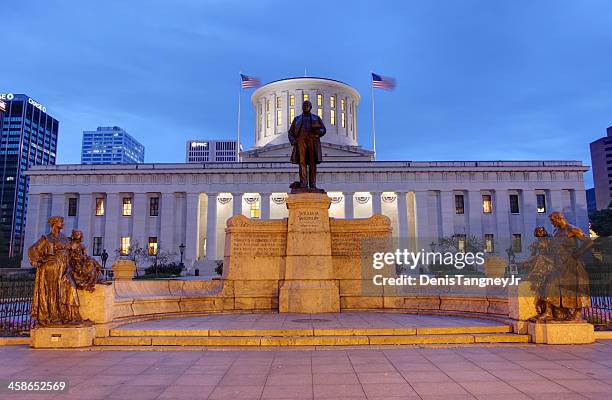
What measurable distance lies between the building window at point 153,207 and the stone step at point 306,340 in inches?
2278

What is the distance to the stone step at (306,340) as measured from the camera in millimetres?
9305

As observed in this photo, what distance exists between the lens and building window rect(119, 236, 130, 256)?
62088mm

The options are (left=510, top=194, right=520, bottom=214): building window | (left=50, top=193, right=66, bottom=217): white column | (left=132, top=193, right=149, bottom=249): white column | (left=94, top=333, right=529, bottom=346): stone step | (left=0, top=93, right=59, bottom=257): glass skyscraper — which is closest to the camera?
(left=94, top=333, right=529, bottom=346): stone step

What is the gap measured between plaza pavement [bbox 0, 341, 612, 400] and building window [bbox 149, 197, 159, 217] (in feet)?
189

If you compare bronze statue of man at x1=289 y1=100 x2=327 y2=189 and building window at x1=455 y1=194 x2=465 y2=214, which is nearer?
bronze statue of man at x1=289 y1=100 x2=327 y2=189

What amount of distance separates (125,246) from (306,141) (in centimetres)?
5544

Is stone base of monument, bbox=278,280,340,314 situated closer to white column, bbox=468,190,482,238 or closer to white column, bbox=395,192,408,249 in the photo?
white column, bbox=395,192,408,249

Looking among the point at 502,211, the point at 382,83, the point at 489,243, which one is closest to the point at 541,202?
the point at 502,211

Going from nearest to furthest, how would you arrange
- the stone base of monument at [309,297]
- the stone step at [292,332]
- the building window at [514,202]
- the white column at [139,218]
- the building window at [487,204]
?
1. the stone step at [292,332]
2. the stone base of monument at [309,297]
3. the white column at [139,218]
4. the building window at [487,204]
5. the building window at [514,202]

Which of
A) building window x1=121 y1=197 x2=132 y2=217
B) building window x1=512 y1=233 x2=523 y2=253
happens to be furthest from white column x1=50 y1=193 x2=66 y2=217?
building window x1=512 y1=233 x2=523 y2=253

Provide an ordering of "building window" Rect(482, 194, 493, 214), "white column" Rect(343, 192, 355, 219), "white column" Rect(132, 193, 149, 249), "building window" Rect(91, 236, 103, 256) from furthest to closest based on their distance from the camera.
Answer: "building window" Rect(482, 194, 493, 214), "white column" Rect(132, 193, 149, 249), "building window" Rect(91, 236, 103, 256), "white column" Rect(343, 192, 355, 219)

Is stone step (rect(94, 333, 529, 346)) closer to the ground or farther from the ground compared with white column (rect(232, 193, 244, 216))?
closer to the ground

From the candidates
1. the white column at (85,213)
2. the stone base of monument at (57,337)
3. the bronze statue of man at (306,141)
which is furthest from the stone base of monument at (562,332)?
the white column at (85,213)

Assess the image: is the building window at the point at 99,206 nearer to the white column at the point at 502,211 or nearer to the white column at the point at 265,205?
the white column at the point at 265,205
